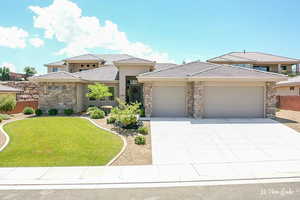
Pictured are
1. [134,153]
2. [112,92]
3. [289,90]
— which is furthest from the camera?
[289,90]

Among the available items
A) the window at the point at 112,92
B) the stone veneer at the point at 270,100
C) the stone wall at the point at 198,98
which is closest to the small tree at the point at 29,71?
the window at the point at 112,92

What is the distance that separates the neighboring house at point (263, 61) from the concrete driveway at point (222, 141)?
1911 cm

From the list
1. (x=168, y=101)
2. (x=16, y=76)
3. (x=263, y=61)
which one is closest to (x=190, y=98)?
(x=168, y=101)

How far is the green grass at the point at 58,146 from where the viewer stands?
7535 mm

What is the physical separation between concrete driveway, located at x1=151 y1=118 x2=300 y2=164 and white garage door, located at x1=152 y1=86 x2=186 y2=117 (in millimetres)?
1733

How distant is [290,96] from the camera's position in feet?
63.4

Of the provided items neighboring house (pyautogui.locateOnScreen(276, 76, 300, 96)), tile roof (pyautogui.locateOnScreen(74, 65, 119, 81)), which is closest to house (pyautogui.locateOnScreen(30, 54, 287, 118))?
tile roof (pyautogui.locateOnScreen(74, 65, 119, 81))

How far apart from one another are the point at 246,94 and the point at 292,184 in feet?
34.3

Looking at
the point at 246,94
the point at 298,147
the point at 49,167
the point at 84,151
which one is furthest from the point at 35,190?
the point at 246,94

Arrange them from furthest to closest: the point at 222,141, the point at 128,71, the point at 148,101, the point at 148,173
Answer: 1. the point at 128,71
2. the point at 148,101
3. the point at 222,141
4. the point at 148,173

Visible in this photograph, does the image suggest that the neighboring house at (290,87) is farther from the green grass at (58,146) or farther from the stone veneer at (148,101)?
the green grass at (58,146)

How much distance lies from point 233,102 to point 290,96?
927 cm

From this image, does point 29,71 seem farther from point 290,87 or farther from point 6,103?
point 290,87

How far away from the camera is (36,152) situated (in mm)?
8266
